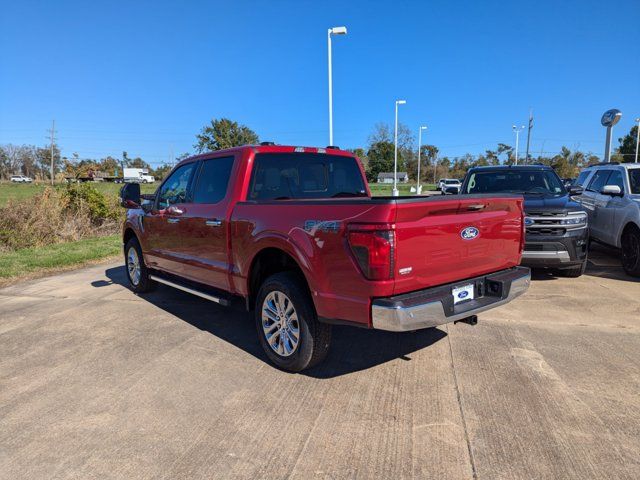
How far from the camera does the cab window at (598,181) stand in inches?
346

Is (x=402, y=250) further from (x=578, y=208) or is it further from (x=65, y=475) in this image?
(x=578, y=208)

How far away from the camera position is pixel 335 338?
4711 millimetres

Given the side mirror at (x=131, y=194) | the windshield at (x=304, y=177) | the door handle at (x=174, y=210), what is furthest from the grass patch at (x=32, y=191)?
the windshield at (x=304, y=177)

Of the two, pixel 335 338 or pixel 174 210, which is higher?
pixel 174 210

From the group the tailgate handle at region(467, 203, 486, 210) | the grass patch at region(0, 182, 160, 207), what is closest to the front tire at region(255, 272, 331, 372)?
the tailgate handle at region(467, 203, 486, 210)

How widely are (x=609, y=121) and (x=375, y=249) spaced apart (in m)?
15.1

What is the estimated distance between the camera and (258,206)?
401 centimetres

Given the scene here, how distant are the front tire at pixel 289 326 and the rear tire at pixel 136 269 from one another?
3187 mm

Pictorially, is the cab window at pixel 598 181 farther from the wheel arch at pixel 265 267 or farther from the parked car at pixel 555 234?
the wheel arch at pixel 265 267

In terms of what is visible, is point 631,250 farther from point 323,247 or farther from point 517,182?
point 323,247

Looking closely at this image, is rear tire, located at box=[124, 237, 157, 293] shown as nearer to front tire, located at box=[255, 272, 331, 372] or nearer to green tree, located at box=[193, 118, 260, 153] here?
front tire, located at box=[255, 272, 331, 372]

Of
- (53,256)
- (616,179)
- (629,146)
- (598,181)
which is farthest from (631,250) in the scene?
(629,146)

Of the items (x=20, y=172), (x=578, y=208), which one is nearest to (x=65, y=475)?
(x=578, y=208)

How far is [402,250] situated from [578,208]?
200 inches
